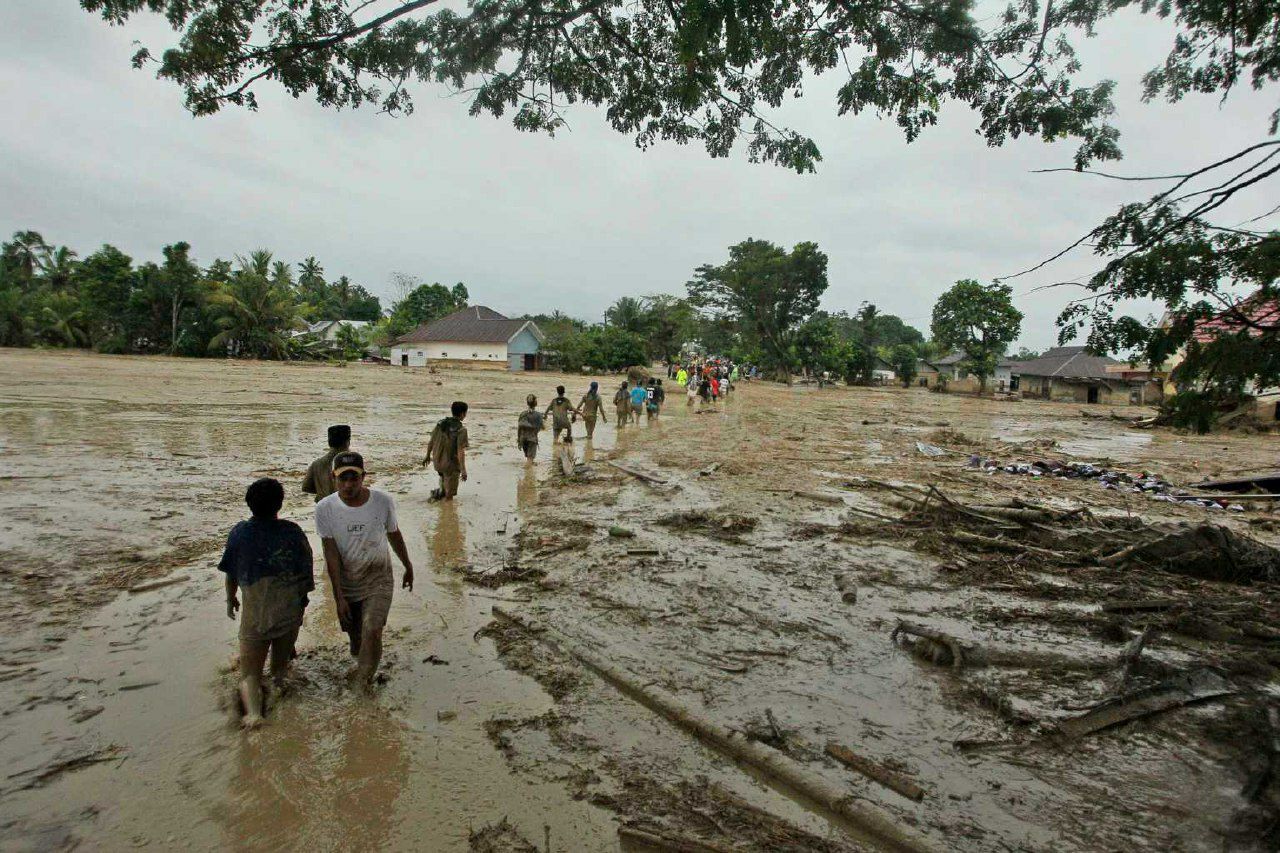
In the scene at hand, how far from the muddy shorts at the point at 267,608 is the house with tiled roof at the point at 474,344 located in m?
52.1

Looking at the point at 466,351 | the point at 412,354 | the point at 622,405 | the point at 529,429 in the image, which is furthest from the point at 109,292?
the point at 529,429

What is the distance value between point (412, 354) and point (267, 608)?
56.4m

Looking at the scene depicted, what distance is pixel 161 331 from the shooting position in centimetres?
4372

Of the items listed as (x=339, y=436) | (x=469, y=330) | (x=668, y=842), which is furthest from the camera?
(x=469, y=330)

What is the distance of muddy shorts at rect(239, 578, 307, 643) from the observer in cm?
381

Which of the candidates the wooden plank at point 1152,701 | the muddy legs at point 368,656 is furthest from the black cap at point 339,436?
the wooden plank at point 1152,701

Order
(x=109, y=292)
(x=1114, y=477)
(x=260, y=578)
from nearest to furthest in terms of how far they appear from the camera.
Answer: (x=260, y=578), (x=1114, y=477), (x=109, y=292)

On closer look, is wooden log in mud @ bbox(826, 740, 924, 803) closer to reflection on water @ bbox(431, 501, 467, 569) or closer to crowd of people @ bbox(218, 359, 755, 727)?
crowd of people @ bbox(218, 359, 755, 727)

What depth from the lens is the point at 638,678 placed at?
4418 mm

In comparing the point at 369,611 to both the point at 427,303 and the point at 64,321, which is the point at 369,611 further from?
the point at 427,303

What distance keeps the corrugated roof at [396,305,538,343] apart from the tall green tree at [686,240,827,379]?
56.5 feet

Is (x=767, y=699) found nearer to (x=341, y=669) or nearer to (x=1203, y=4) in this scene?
(x=341, y=669)

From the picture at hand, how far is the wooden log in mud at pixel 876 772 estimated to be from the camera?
3.36m

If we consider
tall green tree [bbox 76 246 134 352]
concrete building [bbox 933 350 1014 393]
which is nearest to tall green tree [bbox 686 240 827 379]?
concrete building [bbox 933 350 1014 393]
